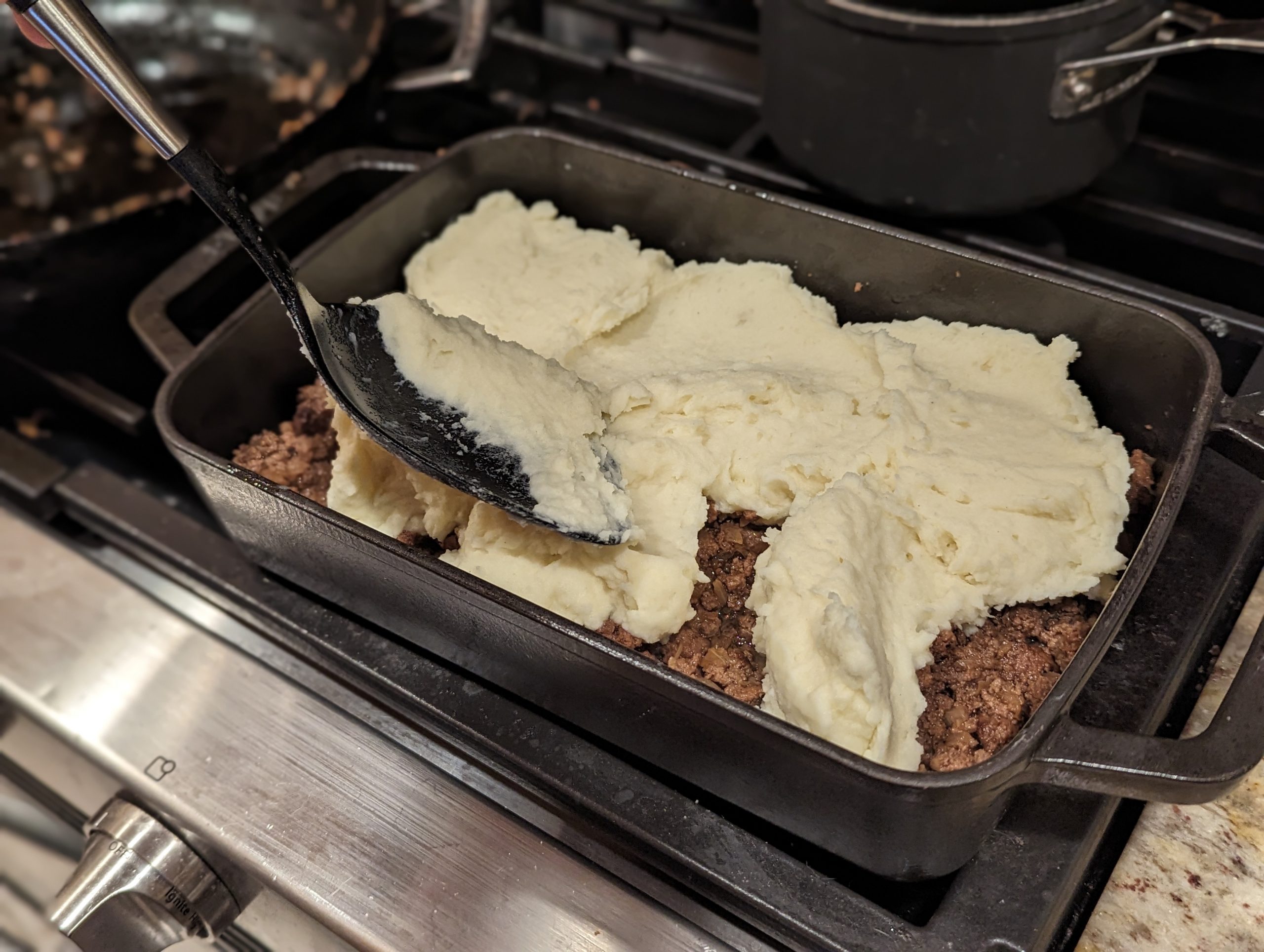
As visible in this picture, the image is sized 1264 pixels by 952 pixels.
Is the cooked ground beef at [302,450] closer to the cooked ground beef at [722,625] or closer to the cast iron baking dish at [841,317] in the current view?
the cast iron baking dish at [841,317]

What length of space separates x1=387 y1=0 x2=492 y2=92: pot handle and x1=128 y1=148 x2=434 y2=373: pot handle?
173mm

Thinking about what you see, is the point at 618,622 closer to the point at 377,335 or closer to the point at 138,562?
the point at 377,335

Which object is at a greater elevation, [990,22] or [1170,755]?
[990,22]

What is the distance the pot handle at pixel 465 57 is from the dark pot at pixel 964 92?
1.65ft

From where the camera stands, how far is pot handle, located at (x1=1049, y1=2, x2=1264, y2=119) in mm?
1157

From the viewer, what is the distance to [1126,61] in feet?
3.83

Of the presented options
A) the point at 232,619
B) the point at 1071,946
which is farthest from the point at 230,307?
the point at 1071,946

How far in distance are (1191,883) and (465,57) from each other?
5.01 feet

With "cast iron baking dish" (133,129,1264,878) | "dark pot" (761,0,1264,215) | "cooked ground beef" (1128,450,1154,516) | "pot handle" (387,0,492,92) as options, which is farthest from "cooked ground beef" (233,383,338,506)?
"cooked ground beef" (1128,450,1154,516)

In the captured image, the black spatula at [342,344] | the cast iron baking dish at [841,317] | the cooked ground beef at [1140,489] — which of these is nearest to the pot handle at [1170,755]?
the cast iron baking dish at [841,317]

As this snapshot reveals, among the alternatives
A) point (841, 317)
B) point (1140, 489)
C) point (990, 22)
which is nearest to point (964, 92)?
point (990, 22)

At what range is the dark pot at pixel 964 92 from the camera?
117 centimetres

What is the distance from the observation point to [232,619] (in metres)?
1.20

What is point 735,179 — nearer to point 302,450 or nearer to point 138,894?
point 302,450
